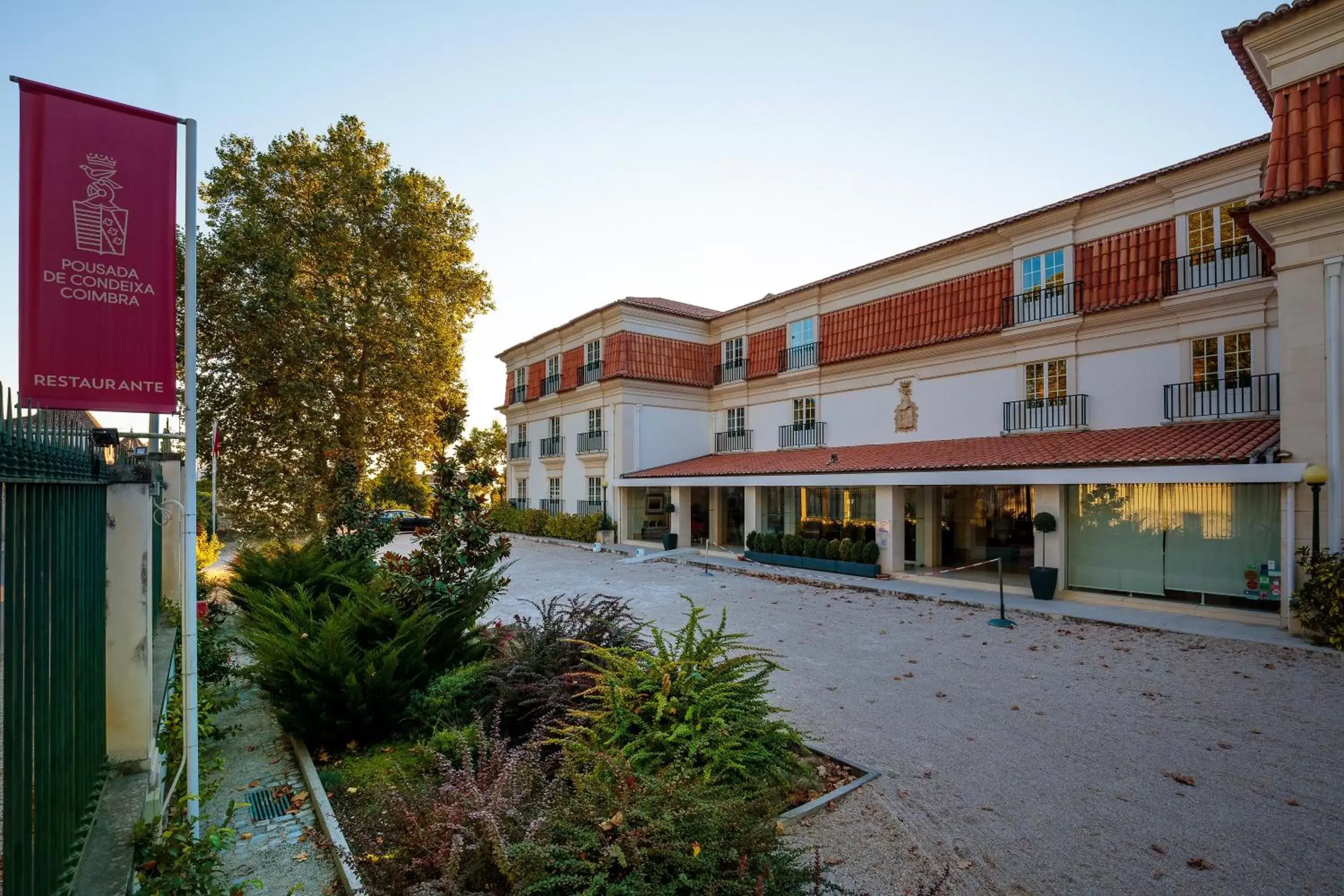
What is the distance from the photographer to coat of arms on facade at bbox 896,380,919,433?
19.9 meters

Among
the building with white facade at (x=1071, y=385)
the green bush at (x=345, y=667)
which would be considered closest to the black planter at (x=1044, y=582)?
the building with white facade at (x=1071, y=385)

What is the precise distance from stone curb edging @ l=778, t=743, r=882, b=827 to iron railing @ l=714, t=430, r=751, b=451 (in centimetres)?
2024

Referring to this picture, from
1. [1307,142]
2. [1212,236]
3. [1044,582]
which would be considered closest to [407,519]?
[1044,582]

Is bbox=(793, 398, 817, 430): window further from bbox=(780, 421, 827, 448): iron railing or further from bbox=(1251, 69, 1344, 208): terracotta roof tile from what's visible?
bbox=(1251, 69, 1344, 208): terracotta roof tile

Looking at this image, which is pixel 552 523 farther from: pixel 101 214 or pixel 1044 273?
pixel 101 214

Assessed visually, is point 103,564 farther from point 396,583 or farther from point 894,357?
point 894,357

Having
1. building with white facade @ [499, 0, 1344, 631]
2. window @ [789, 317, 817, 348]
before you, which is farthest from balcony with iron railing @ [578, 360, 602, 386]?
window @ [789, 317, 817, 348]

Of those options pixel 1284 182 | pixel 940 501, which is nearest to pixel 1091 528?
pixel 940 501

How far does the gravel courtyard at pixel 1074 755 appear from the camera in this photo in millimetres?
4215

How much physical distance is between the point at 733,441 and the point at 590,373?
24.4 ft

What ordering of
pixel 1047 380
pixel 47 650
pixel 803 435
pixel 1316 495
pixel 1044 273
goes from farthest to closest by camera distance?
pixel 803 435, pixel 1044 273, pixel 1047 380, pixel 1316 495, pixel 47 650

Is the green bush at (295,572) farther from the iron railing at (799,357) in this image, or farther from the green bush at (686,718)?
the iron railing at (799,357)

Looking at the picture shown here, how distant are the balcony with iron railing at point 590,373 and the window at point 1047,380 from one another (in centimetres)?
1663

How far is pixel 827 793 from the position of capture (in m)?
5.21
